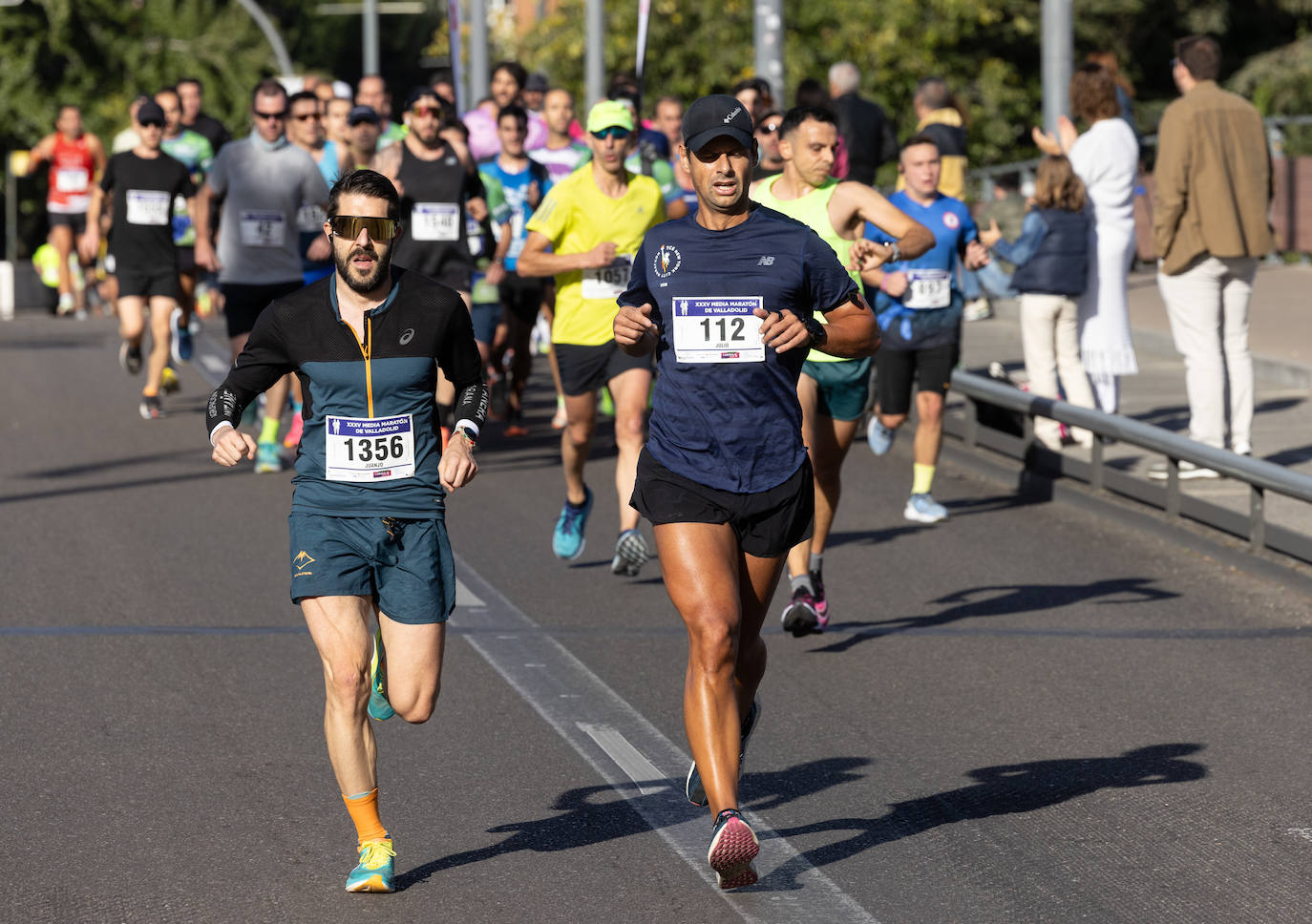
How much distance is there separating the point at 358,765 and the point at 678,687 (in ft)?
7.50

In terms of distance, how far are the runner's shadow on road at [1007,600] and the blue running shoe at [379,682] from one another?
304 cm

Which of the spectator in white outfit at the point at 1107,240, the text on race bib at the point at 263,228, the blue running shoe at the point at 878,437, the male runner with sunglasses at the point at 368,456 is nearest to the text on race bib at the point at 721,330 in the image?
the male runner with sunglasses at the point at 368,456

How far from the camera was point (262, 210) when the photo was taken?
12648 millimetres

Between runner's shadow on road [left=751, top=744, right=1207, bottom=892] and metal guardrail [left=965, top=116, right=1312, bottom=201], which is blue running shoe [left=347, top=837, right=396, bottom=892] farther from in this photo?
metal guardrail [left=965, top=116, right=1312, bottom=201]

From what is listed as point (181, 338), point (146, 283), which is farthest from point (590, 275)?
point (181, 338)

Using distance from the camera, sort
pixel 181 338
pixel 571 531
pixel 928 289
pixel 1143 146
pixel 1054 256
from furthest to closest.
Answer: pixel 1143 146, pixel 181 338, pixel 1054 256, pixel 928 289, pixel 571 531

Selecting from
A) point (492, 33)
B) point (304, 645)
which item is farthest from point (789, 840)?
point (492, 33)

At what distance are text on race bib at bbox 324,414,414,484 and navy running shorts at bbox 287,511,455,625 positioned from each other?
11 centimetres

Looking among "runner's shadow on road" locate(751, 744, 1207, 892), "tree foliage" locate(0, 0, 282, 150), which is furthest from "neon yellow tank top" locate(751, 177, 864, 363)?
"tree foliage" locate(0, 0, 282, 150)

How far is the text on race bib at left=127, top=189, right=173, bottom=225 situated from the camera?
1463cm

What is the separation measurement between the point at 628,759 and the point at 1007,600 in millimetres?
3035

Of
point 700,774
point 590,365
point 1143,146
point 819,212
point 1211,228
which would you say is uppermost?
point 1143,146

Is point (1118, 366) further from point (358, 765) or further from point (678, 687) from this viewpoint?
point (358, 765)

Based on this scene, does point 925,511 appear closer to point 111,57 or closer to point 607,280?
point 607,280
